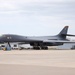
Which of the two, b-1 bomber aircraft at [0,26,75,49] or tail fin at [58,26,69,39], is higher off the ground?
tail fin at [58,26,69,39]

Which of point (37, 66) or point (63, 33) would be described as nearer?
point (37, 66)

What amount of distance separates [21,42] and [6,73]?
5970cm

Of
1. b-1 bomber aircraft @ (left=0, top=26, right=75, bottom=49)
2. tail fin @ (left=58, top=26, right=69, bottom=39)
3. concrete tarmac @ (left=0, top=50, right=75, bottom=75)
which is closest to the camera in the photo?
concrete tarmac @ (left=0, top=50, right=75, bottom=75)

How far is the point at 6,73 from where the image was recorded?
1529 cm

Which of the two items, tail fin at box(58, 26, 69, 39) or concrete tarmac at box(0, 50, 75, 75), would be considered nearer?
concrete tarmac at box(0, 50, 75, 75)

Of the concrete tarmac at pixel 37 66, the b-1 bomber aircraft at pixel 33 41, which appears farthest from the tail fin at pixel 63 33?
the concrete tarmac at pixel 37 66

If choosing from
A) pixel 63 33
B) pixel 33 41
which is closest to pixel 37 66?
pixel 33 41

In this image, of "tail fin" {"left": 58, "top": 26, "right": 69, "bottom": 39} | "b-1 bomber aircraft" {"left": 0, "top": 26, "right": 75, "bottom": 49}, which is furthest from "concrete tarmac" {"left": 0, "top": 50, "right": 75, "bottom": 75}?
"tail fin" {"left": 58, "top": 26, "right": 69, "bottom": 39}

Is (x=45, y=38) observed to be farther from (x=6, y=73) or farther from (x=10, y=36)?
(x=6, y=73)

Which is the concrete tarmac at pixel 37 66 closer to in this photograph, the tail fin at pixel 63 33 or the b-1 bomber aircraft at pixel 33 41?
the b-1 bomber aircraft at pixel 33 41

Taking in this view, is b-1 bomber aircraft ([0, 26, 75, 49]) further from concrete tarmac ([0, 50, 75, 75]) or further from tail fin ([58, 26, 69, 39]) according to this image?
concrete tarmac ([0, 50, 75, 75])

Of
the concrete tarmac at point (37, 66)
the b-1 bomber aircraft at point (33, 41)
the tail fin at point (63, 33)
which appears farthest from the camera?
the tail fin at point (63, 33)

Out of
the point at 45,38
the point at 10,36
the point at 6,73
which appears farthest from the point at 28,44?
the point at 6,73

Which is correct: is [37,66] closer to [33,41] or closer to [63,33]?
[33,41]
